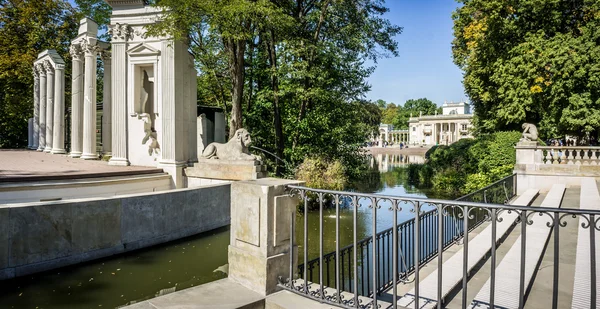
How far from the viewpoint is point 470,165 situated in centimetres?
1844

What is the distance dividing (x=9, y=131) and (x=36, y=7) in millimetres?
12824

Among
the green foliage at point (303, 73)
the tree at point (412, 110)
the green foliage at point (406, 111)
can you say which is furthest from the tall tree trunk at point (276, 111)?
the tree at point (412, 110)

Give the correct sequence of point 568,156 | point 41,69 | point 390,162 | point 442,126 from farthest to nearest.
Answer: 1. point 442,126
2. point 390,162
3. point 41,69
4. point 568,156

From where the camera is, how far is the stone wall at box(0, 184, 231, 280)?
6422mm

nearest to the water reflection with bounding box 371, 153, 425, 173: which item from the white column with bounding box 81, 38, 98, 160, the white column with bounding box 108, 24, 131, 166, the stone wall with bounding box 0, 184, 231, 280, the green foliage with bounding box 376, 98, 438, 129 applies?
the white column with bounding box 108, 24, 131, 166

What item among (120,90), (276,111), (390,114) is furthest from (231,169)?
(390,114)

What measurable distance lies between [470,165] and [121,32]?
55.8 ft

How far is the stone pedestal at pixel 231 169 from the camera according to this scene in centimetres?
1162

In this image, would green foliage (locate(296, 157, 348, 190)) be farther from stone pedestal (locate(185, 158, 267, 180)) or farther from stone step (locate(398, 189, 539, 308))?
stone step (locate(398, 189, 539, 308))

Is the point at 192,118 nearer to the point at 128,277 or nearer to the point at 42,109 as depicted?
the point at 128,277

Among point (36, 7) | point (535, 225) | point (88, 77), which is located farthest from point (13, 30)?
point (535, 225)

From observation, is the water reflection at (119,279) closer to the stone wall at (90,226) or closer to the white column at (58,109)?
the stone wall at (90,226)

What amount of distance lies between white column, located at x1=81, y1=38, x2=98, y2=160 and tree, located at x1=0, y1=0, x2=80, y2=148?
11.4 metres

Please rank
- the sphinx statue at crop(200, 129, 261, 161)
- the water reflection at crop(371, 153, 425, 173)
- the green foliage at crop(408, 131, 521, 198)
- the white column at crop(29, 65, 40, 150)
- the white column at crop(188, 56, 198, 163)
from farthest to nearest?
the water reflection at crop(371, 153, 425, 173), the white column at crop(29, 65, 40, 150), the green foliage at crop(408, 131, 521, 198), the white column at crop(188, 56, 198, 163), the sphinx statue at crop(200, 129, 261, 161)
